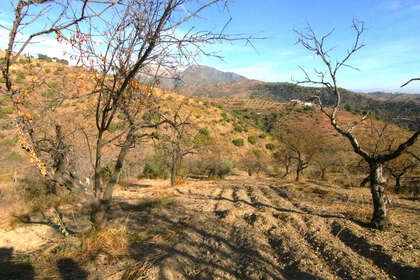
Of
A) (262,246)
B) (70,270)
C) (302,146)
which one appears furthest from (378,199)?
(302,146)

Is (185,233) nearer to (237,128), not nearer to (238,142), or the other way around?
(238,142)

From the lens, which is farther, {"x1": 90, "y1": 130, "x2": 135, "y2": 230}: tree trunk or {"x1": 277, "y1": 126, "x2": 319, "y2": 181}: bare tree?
{"x1": 277, "y1": 126, "x2": 319, "y2": 181}: bare tree

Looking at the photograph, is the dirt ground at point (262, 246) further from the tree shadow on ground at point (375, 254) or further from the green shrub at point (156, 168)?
the green shrub at point (156, 168)

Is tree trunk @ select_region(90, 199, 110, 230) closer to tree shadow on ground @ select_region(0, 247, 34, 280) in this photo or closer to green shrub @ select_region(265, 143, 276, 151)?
tree shadow on ground @ select_region(0, 247, 34, 280)

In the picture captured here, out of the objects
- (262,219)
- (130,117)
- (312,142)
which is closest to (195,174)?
(312,142)

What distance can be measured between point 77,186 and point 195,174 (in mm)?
14246

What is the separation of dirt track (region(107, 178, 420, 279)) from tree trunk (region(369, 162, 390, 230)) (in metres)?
0.20

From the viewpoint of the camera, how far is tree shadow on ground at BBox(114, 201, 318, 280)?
11.1 ft

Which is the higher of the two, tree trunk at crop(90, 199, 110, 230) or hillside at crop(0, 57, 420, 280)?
tree trunk at crop(90, 199, 110, 230)

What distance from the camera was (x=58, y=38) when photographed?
2.70 meters

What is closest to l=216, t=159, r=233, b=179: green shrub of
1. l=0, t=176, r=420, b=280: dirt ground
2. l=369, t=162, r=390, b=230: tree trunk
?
l=0, t=176, r=420, b=280: dirt ground

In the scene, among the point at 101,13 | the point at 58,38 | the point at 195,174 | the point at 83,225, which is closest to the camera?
the point at 101,13

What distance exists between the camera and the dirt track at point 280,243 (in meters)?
3.40

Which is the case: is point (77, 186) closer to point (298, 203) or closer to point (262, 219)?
point (262, 219)
